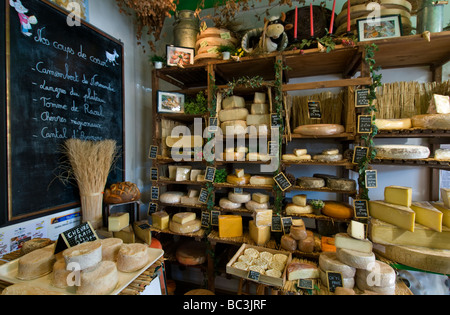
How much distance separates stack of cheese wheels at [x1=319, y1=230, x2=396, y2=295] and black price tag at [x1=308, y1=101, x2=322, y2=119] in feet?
3.86

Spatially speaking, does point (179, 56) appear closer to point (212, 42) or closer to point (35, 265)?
point (212, 42)

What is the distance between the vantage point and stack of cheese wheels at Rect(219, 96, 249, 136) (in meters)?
2.40

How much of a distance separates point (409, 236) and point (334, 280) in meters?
0.85

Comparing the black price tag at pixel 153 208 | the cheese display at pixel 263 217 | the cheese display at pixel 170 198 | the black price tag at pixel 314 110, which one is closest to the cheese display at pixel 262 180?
the cheese display at pixel 263 217

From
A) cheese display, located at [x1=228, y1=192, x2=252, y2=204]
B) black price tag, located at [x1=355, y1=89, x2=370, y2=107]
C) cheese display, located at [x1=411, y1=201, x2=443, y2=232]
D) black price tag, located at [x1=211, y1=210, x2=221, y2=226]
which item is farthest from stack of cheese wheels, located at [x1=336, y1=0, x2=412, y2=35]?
black price tag, located at [x1=211, y1=210, x2=221, y2=226]

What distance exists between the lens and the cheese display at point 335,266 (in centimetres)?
148

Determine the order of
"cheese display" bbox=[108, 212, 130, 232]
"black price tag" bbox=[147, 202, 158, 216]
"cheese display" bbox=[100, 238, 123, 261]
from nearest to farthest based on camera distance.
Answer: "cheese display" bbox=[100, 238, 123, 261], "cheese display" bbox=[108, 212, 130, 232], "black price tag" bbox=[147, 202, 158, 216]

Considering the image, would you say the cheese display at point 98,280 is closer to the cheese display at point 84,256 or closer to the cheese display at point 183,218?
the cheese display at point 84,256

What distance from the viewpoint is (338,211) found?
2164 mm

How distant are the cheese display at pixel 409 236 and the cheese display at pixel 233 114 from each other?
66.6 inches

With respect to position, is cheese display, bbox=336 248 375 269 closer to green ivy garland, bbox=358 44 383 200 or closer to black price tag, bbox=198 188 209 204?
green ivy garland, bbox=358 44 383 200

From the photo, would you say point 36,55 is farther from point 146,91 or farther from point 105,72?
point 146,91

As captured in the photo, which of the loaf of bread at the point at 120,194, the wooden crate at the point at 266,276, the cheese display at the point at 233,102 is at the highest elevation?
the cheese display at the point at 233,102
